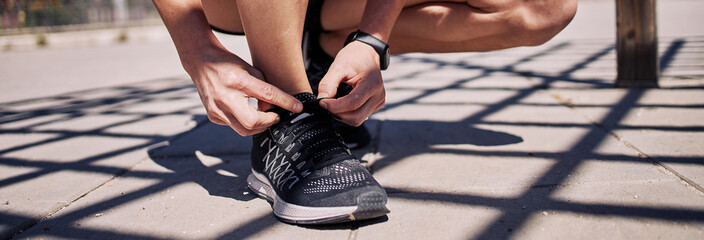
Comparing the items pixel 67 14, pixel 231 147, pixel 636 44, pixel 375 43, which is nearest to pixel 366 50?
pixel 375 43

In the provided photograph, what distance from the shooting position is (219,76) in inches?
33.8

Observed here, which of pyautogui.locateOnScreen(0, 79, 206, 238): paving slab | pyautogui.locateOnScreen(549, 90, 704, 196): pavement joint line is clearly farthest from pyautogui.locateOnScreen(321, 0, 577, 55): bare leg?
pyautogui.locateOnScreen(0, 79, 206, 238): paving slab

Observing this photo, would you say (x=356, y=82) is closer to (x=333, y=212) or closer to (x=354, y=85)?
(x=354, y=85)

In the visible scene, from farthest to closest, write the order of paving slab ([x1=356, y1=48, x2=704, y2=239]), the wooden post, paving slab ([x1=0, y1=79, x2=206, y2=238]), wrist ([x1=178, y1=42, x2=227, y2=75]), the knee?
the wooden post
the knee
paving slab ([x1=0, y1=79, x2=206, y2=238])
wrist ([x1=178, y1=42, x2=227, y2=75])
paving slab ([x1=356, y1=48, x2=704, y2=239])

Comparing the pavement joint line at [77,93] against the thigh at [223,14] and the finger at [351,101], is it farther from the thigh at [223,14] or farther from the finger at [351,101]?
the finger at [351,101]

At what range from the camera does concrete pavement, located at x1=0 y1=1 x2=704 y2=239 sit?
82 centimetres

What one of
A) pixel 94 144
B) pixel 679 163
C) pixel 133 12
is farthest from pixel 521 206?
pixel 133 12

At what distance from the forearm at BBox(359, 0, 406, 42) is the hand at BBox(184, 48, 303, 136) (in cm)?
24

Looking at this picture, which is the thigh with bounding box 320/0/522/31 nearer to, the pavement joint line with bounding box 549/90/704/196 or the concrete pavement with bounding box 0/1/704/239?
the concrete pavement with bounding box 0/1/704/239

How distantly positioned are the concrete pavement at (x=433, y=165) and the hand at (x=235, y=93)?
18 cm

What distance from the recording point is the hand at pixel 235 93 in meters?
0.82

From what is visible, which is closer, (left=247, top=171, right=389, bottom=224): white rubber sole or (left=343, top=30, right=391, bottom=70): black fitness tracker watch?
(left=247, top=171, right=389, bottom=224): white rubber sole

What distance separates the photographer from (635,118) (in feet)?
4.74

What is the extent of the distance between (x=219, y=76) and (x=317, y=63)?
499 millimetres
